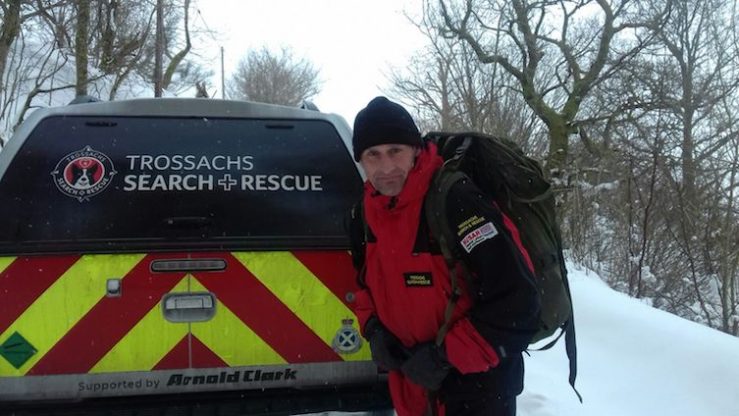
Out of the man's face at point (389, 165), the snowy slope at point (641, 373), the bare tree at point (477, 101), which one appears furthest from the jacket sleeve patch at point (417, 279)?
the bare tree at point (477, 101)

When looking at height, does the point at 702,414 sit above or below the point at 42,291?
below

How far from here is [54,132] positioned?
2531mm

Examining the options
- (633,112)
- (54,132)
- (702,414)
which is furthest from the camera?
(633,112)

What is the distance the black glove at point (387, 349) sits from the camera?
1.95m

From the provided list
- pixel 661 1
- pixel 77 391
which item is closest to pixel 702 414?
pixel 77 391

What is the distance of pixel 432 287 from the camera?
5.88 feet

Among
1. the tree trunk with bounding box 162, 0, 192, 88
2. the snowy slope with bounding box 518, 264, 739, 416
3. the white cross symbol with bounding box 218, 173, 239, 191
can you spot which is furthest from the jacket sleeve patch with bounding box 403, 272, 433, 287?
the tree trunk with bounding box 162, 0, 192, 88

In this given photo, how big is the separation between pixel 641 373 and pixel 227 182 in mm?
3156

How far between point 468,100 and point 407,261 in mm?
13339

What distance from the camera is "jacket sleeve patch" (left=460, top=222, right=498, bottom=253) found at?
169cm

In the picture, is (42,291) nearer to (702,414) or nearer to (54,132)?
(54,132)

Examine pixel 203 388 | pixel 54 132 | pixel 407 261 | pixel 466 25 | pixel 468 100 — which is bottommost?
pixel 203 388

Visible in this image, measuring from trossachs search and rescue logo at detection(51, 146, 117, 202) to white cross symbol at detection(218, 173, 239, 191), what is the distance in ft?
1.41

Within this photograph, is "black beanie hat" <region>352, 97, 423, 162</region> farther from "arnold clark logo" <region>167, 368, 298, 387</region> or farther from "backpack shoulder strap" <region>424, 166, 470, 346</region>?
"arnold clark logo" <region>167, 368, 298, 387</region>
